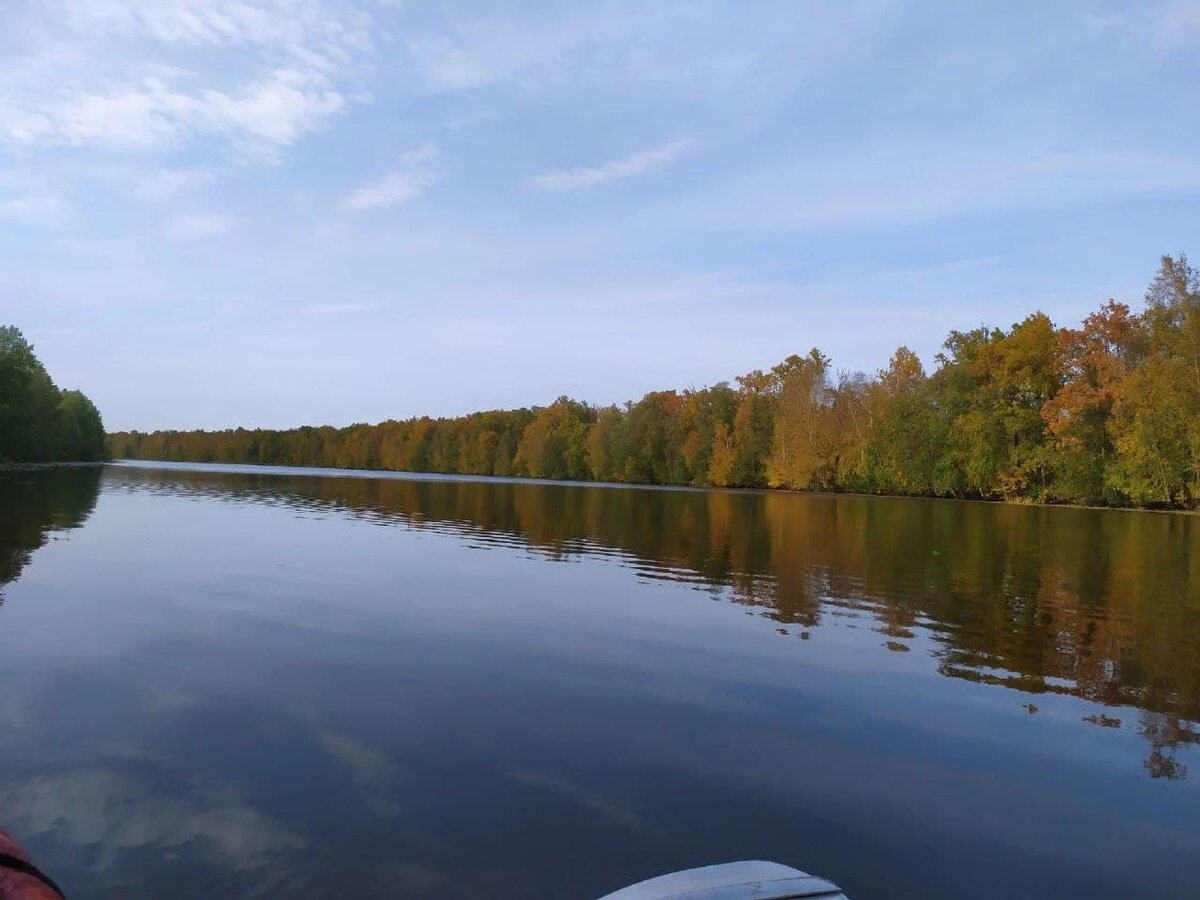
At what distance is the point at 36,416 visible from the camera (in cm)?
8525

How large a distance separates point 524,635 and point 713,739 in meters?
4.48

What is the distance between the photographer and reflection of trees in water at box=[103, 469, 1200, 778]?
9984 millimetres

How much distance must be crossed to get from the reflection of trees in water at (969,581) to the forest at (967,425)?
20.4 meters

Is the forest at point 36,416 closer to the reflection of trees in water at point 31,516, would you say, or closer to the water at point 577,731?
the reflection of trees in water at point 31,516

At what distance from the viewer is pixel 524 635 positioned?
1125cm

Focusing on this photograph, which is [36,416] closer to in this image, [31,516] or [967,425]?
[31,516]

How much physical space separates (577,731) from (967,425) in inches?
2650

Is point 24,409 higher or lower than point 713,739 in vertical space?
higher

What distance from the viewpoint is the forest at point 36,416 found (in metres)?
70.4

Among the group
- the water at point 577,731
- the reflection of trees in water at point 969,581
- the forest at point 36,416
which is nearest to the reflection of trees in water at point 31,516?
the water at point 577,731

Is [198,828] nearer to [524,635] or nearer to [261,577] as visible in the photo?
[524,635]

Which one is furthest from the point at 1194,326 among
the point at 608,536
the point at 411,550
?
the point at 411,550

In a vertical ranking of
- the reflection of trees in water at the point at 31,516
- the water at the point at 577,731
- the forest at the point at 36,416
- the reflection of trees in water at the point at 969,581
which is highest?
the forest at the point at 36,416

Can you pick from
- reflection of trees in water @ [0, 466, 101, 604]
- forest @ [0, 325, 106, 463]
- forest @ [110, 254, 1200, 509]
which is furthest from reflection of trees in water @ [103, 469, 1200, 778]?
forest @ [0, 325, 106, 463]
